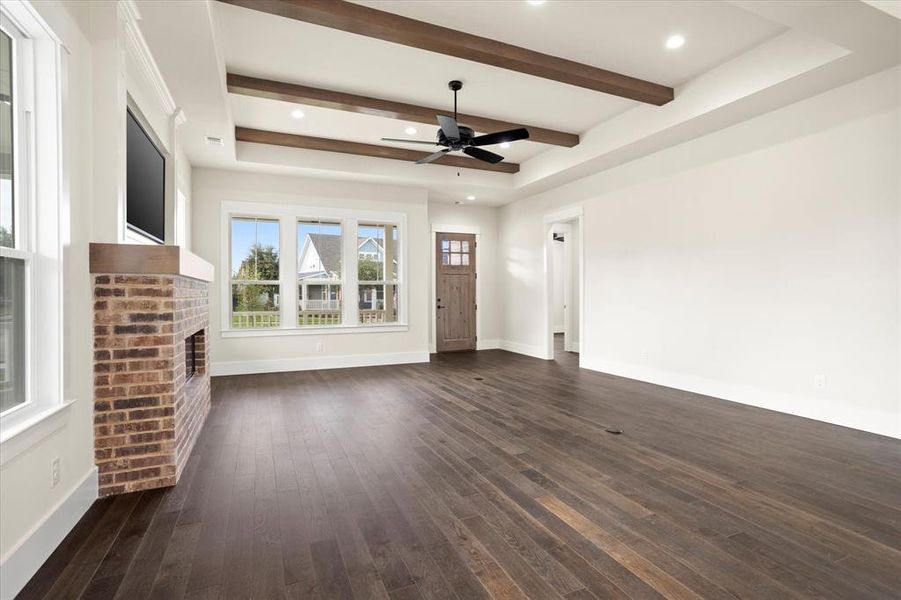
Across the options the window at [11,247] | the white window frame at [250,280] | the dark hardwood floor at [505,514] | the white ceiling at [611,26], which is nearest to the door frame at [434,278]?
the white window frame at [250,280]

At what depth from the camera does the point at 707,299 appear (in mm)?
5098

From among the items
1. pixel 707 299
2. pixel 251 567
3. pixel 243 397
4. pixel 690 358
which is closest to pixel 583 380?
pixel 690 358

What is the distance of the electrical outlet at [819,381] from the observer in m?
4.05

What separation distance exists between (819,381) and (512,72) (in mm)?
4068

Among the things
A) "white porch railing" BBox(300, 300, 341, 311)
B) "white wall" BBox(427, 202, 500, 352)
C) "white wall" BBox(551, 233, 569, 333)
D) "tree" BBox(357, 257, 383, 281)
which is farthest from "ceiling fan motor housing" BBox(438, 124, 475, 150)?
"white wall" BBox(551, 233, 569, 333)

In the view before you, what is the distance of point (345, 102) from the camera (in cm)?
472

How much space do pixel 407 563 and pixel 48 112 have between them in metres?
2.66

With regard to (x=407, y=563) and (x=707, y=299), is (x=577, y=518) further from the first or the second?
(x=707, y=299)

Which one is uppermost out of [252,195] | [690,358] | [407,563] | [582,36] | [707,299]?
[582,36]

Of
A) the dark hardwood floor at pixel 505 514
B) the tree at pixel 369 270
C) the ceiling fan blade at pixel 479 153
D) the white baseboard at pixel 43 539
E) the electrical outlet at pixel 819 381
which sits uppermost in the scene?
the ceiling fan blade at pixel 479 153

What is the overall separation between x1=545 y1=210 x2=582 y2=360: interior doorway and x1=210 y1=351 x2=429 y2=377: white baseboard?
2.50 m

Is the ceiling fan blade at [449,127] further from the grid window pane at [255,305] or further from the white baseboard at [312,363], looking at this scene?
the white baseboard at [312,363]

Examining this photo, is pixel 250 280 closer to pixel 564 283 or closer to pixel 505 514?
pixel 505 514

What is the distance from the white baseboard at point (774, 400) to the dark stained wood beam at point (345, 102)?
11.8 ft
